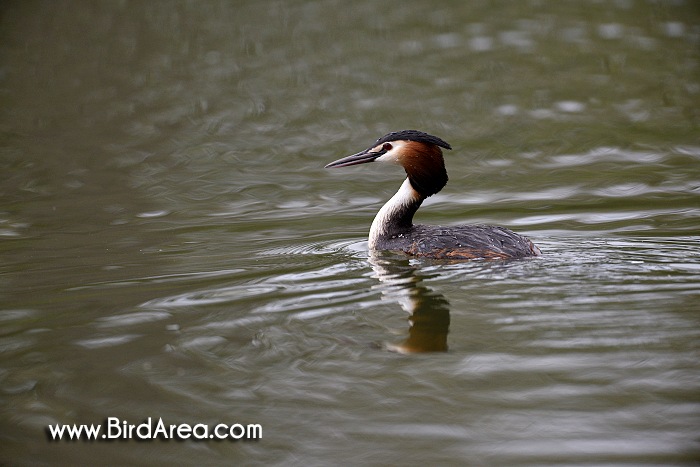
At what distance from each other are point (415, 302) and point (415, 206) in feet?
6.19

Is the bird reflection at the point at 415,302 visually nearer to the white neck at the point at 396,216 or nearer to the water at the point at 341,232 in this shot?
the water at the point at 341,232

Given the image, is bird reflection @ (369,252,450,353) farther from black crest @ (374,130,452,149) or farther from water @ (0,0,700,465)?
black crest @ (374,130,452,149)

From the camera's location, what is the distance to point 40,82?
15906mm

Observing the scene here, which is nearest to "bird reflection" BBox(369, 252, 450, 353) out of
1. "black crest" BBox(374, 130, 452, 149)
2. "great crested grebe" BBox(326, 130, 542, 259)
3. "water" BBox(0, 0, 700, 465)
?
"water" BBox(0, 0, 700, 465)

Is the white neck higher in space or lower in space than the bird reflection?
higher

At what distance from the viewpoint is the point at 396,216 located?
8.34 metres

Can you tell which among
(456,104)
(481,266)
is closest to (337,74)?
(456,104)

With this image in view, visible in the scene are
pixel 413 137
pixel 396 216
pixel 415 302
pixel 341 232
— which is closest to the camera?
pixel 415 302

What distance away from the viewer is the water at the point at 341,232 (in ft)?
16.1

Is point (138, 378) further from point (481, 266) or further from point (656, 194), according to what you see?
point (656, 194)

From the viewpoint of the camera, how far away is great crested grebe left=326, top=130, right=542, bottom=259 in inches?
303

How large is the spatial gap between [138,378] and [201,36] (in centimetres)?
1245

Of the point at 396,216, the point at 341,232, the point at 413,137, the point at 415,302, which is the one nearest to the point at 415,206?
the point at 396,216

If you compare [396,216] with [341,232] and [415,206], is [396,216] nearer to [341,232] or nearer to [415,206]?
[415,206]
